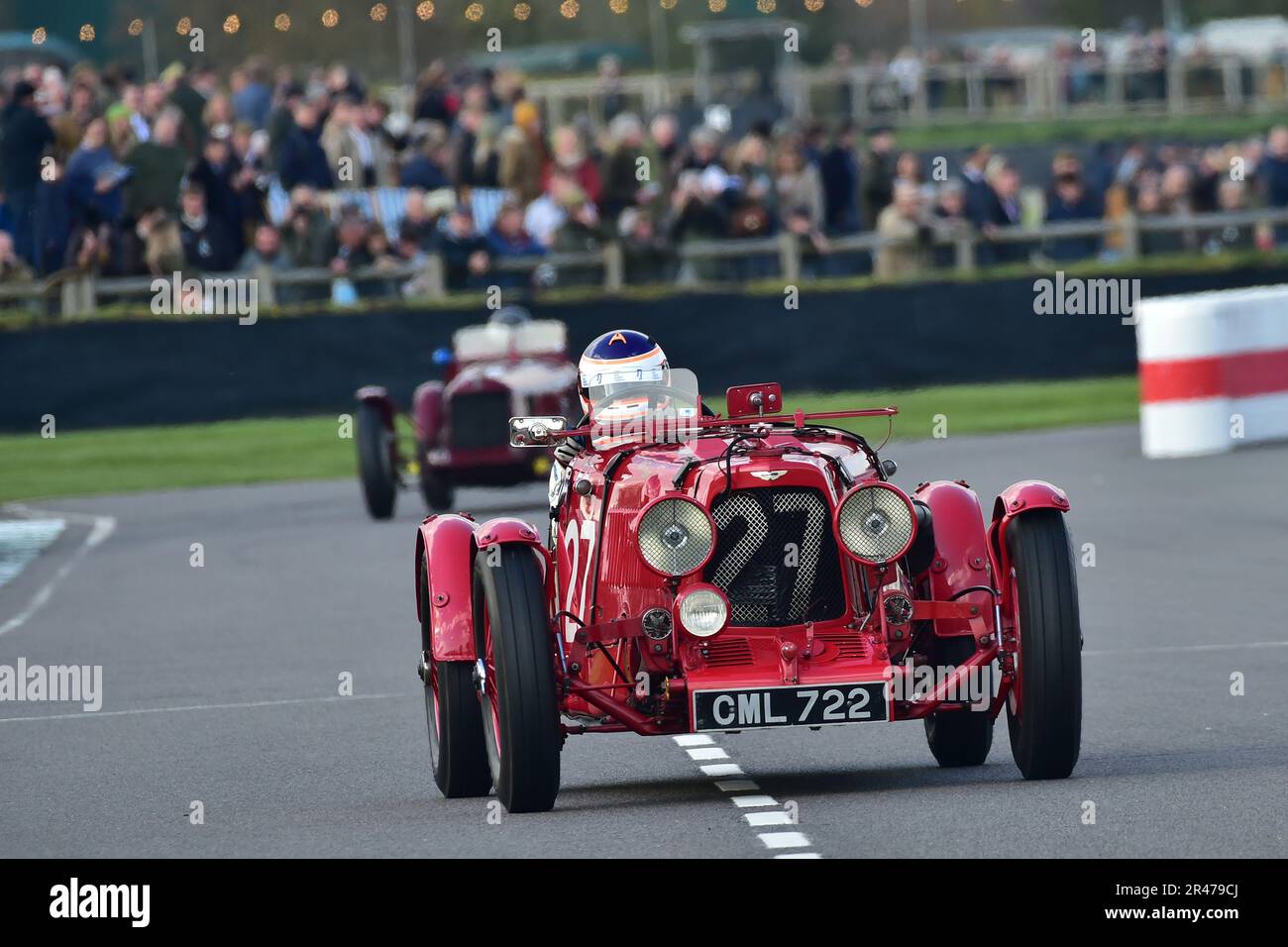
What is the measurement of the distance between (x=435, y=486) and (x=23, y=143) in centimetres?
646

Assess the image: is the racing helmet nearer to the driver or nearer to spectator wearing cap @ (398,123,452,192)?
the driver

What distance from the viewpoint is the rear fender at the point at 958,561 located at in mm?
8453

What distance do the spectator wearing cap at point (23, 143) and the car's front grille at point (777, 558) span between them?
1625 centimetres

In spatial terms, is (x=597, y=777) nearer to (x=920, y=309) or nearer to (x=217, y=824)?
(x=217, y=824)

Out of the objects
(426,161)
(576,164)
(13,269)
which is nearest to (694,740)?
(13,269)

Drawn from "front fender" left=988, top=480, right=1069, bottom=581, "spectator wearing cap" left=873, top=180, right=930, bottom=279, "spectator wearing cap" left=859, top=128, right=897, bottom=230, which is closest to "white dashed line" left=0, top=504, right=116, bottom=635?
"front fender" left=988, top=480, right=1069, bottom=581

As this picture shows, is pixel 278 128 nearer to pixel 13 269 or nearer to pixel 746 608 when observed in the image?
pixel 13 269

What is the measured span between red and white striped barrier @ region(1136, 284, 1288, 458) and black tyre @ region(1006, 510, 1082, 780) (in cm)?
1209

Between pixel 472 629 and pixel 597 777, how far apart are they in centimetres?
89

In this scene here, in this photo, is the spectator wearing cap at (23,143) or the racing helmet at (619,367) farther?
the spectator wearing cap at (23,143)

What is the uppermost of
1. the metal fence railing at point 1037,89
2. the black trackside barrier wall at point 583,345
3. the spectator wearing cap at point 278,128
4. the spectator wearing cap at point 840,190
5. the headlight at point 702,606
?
the metal fence railing at point 1037,89

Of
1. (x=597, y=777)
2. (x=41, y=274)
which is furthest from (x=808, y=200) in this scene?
(x=597, y=777)

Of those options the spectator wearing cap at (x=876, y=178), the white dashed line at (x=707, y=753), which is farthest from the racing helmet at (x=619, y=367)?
the spectator wearing cap at (x=876, y=178)

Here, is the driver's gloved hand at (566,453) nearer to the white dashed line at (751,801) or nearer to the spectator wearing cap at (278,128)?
the white dashed line at (751,801)
